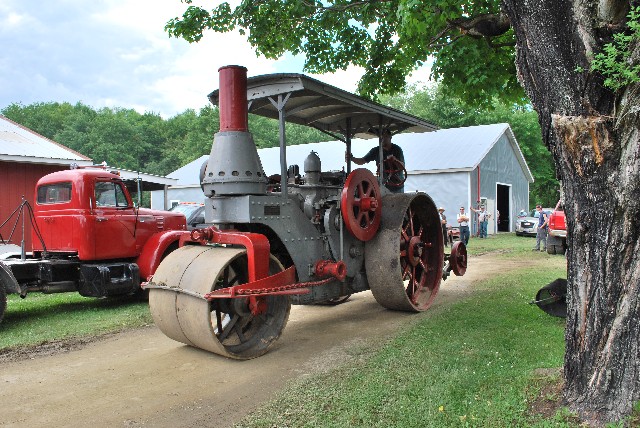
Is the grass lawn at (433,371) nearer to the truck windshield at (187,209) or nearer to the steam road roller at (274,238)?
the steam road roller at (274,238)

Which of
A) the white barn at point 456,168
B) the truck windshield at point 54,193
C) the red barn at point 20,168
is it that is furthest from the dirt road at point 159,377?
the white barn at point 456,168

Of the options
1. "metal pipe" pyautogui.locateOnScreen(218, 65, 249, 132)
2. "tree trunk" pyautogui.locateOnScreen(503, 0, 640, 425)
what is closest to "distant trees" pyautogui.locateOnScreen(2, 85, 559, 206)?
"metal pipe" pyautogui.locateOnScreen(218, 65, 249, 132)

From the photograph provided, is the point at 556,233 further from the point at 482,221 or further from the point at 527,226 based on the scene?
the point at 527,226

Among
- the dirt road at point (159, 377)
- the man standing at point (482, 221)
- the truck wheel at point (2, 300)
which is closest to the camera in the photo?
the dirt road at point (159, 377)

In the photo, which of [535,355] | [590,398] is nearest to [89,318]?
[535,355]

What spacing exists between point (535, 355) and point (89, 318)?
19.3ft

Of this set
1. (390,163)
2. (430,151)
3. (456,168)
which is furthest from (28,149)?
(430,151)

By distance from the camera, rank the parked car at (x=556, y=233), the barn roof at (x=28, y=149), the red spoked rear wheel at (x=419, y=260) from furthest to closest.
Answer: the barn roof at (x=28, y=149)
the parked car at (x=556, y=233)
the red spoked rear wheel at (x=419, y=260)

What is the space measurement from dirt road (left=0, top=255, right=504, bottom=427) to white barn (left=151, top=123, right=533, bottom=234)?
15204 mm

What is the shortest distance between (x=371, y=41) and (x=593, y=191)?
7049mm

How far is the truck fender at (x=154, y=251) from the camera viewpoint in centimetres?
857

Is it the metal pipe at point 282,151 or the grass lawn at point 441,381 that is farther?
the metal pipe at point 282,151

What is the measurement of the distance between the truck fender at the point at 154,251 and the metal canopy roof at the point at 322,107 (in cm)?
291

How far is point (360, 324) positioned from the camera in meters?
6.70
